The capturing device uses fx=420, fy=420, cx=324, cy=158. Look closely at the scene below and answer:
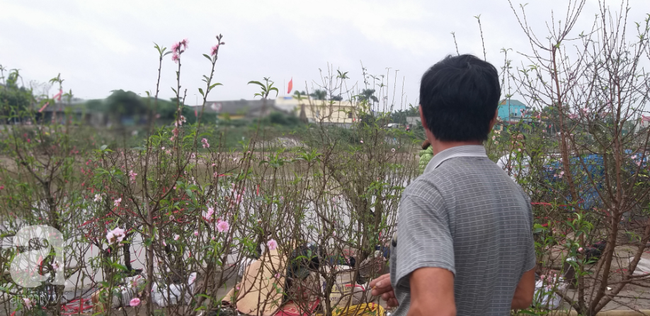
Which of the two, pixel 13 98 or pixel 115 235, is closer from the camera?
pixel 115 235

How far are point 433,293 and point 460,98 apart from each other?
0.43 m

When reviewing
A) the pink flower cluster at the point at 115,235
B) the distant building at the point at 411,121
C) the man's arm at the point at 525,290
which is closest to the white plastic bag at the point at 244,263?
the pink flower cluster at the point at 115,235

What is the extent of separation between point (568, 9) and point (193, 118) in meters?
2.54

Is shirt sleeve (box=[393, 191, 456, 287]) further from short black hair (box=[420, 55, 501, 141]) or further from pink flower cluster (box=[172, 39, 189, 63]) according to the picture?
pink flower cluster (box=[172, 39, 189, 63])

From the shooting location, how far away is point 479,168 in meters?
0.99

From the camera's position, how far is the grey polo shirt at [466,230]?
35.1 inches

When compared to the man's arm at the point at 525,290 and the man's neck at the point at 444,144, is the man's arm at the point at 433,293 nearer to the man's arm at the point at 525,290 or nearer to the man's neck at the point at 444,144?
the man's neck at the point at 444,144

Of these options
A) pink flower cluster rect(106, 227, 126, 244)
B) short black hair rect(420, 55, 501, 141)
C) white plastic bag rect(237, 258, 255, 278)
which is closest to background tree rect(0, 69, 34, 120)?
pink flower cluster rect(106, 227, 126, 244)

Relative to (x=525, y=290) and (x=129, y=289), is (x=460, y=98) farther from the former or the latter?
(x=129, y=289)

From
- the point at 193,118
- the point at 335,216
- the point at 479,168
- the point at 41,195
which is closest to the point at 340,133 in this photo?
the point at 335,216

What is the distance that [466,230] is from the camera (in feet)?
3.08

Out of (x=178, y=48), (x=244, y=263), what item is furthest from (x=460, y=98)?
(x=244, y=263)

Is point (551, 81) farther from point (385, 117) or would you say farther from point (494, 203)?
point (494, 203)

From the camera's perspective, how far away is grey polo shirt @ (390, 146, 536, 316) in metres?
0.89
